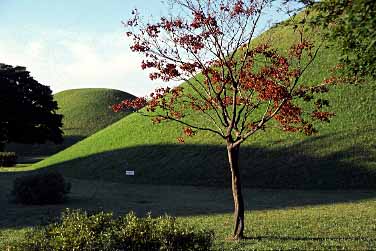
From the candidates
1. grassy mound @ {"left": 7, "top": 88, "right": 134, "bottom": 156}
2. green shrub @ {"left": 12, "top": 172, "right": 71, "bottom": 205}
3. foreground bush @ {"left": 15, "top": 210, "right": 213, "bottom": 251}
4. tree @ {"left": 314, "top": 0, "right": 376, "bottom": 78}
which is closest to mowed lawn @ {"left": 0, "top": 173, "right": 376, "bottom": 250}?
green shrub @ {"left": 12, "top": 172, "right": 71, "bottom": 205}

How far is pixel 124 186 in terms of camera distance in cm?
3488

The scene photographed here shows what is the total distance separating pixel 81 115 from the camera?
109750 millimetres

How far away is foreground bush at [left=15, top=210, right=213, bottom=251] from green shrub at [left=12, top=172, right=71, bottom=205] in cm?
1616

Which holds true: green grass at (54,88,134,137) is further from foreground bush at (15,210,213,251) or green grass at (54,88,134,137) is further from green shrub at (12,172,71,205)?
foreground bush at (15,210,213,251)

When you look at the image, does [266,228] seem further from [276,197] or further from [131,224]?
[276,197]

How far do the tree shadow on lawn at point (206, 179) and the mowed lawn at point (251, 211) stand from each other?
62 millimetres

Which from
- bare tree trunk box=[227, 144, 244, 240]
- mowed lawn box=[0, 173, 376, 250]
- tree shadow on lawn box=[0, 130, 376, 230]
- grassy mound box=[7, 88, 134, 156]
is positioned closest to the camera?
mowed lawn box=[0, 173, 376, 250]

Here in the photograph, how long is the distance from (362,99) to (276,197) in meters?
24.2

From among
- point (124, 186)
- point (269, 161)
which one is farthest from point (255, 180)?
point (124, 186)

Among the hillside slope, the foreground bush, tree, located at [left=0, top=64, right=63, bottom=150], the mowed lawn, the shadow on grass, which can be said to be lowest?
the shadow on grass

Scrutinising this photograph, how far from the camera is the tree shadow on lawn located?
2362cm

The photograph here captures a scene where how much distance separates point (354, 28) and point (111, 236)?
609 cm

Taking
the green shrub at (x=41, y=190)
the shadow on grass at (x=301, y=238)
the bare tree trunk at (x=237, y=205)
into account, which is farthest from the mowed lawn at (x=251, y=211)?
the green shrub at (x=41, y=190)

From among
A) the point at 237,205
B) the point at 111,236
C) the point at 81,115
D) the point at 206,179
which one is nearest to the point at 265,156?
the point at 206,179
